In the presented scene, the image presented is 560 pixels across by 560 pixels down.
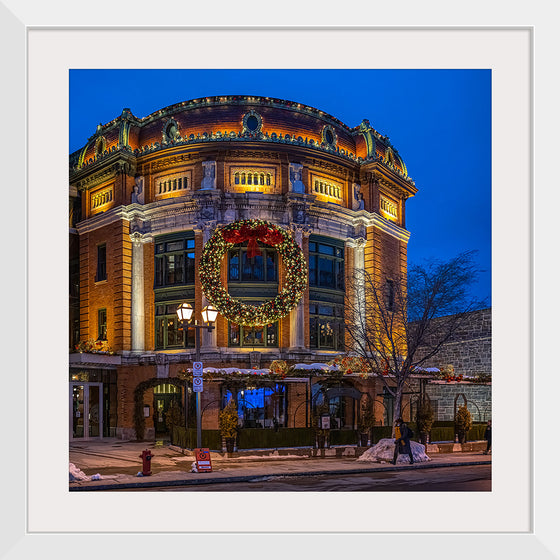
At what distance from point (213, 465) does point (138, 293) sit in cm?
1502

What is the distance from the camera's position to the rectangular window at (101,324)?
35625 mm

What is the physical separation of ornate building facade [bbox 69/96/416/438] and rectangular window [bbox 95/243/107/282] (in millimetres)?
77

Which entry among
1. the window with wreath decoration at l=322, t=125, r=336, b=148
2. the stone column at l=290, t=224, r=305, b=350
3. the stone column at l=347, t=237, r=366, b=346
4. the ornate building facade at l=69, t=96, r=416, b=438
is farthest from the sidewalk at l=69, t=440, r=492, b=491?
the window with wreath decoration at l=322, t=125, r=336, b=148

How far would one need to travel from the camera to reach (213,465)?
70.8 feet

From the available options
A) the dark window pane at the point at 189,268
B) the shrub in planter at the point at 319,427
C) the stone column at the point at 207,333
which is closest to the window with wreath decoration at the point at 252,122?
the stone column at the point at 207,333

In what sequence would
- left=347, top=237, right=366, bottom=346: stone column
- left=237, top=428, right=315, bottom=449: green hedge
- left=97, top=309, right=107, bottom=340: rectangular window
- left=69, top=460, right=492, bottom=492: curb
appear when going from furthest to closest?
1. left=97, top=309, right=107, bottom=340: rectangular window
2. left=347, top=237, right=366, bottom=346: stone column
3. left=237, top=428, right=315, bottom=449: green hedge
4. left=69, top=460, right=492, bottom=492: curb

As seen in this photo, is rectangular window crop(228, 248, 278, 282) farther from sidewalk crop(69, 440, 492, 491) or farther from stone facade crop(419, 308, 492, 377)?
stone facade crop(419, 308, 492, 377)

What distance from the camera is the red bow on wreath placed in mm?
31797

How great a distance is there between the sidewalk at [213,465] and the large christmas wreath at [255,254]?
23.7ft
